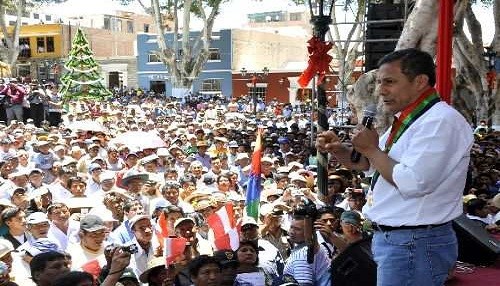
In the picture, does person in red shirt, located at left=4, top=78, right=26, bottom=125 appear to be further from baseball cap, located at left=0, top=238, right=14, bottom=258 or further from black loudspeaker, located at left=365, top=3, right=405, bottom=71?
baseball cap, located at left=0, top=238, right=14, bottom=258

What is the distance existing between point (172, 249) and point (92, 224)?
852 millimetres

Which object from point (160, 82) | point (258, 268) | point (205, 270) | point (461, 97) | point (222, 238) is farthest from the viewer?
point (160, 82)

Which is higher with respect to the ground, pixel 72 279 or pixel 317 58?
pixel 317 58

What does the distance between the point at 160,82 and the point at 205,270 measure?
4419 cm

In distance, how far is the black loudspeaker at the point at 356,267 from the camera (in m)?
3.46

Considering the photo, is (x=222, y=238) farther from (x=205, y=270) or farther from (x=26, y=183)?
(x=26, y=183)

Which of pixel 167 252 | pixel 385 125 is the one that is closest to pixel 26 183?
pixel 167 252

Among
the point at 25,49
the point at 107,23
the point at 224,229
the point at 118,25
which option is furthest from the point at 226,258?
the point at 118,25

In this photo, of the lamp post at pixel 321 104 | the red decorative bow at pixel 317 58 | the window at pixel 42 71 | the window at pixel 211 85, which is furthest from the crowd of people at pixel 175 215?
the window at pixel 42 71

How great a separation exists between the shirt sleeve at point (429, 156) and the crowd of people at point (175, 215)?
0.13 feet

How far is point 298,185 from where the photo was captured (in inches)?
336

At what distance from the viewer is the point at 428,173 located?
238cm

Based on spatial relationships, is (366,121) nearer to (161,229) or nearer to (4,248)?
(4,248)

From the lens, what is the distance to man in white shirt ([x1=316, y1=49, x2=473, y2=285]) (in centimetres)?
241
